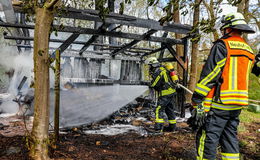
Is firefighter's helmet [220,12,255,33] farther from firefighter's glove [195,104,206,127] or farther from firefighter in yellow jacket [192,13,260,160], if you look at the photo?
firefighter's glove [195,104,206,127]

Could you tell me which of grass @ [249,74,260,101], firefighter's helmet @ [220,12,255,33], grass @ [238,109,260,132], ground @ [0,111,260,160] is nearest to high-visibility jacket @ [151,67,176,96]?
ground @ [0,111,260,160]

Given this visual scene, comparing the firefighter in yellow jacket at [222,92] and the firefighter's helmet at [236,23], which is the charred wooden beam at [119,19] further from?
the firefighter in yellow jacket at [222,92]

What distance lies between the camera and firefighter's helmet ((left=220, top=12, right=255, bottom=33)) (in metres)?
2.65

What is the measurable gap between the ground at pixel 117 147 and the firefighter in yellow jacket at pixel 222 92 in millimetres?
889

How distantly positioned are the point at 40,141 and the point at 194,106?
2047 millimetres

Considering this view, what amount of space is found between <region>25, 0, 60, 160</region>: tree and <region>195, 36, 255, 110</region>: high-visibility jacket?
1967 millimetres

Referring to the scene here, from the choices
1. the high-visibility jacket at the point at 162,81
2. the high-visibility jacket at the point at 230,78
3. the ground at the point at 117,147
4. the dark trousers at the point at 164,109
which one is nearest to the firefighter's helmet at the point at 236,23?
the high-visibility jacket at the point at 230,78

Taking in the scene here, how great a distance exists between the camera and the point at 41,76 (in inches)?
98.0

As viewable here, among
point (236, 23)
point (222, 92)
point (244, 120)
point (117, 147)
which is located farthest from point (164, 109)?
point (244, 120)

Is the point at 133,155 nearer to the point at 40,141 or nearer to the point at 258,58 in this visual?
the point at 40,141

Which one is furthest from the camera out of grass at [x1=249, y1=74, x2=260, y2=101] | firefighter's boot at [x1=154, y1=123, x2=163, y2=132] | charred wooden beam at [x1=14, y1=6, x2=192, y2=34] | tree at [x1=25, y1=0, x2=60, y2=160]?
grass at [x1=249, y1=74, x2=260, y2=101]

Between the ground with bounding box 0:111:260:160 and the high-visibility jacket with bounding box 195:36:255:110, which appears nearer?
→ the high-visibility jacket with bounding box 195:36:255:110

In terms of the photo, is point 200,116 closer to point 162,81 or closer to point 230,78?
point 230,78

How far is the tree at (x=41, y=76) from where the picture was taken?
96.8 inches
